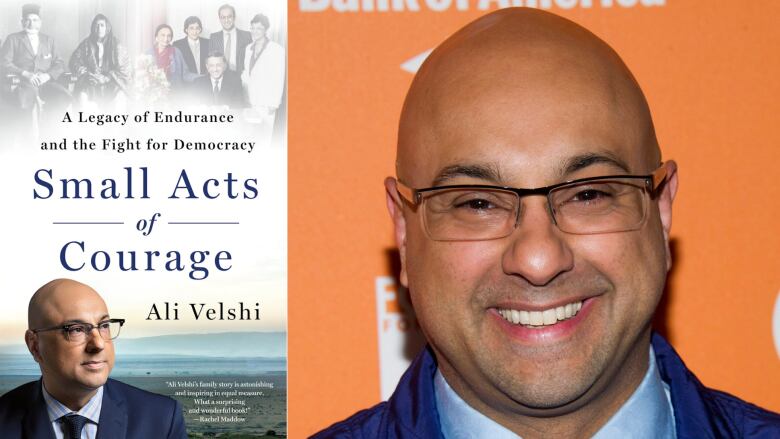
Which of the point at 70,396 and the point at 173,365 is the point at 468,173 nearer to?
the point at 173,365

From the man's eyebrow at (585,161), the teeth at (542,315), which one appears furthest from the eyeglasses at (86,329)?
the man's eyebrow at (585,161)

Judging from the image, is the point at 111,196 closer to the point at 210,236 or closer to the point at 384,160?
the point at 210,236

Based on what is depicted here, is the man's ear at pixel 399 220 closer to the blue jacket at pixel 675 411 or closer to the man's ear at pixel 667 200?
the blue jacket at pixel 675 411

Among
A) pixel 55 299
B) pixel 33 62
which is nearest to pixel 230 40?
pixel 33 62

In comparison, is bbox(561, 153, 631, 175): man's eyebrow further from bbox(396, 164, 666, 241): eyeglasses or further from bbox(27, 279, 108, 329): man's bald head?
bbox(27, 279, 108, 329): man's bald head

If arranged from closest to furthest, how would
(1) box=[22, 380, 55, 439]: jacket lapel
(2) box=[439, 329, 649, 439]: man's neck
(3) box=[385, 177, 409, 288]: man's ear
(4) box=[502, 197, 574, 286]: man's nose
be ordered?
1. (4) box=[502, 197, 574, 286]: man's nose
2. (2) box=[439, 329, 649, 439]: man's neck
3. (3) box=[385, 177, 409, 288]: man's ear
4. (1) box=[22, 380, 55, 439]: jacket lapel

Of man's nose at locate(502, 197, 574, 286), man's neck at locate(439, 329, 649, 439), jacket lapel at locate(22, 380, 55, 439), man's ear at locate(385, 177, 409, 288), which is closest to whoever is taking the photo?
man's nose at locate(502, 197, 574, 286)

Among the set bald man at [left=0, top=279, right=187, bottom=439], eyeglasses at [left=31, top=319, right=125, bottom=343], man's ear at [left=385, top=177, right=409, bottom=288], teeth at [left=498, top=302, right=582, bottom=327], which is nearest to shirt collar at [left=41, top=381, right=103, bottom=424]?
bald man at [left=0, top=279, right=187, bottom=439]
